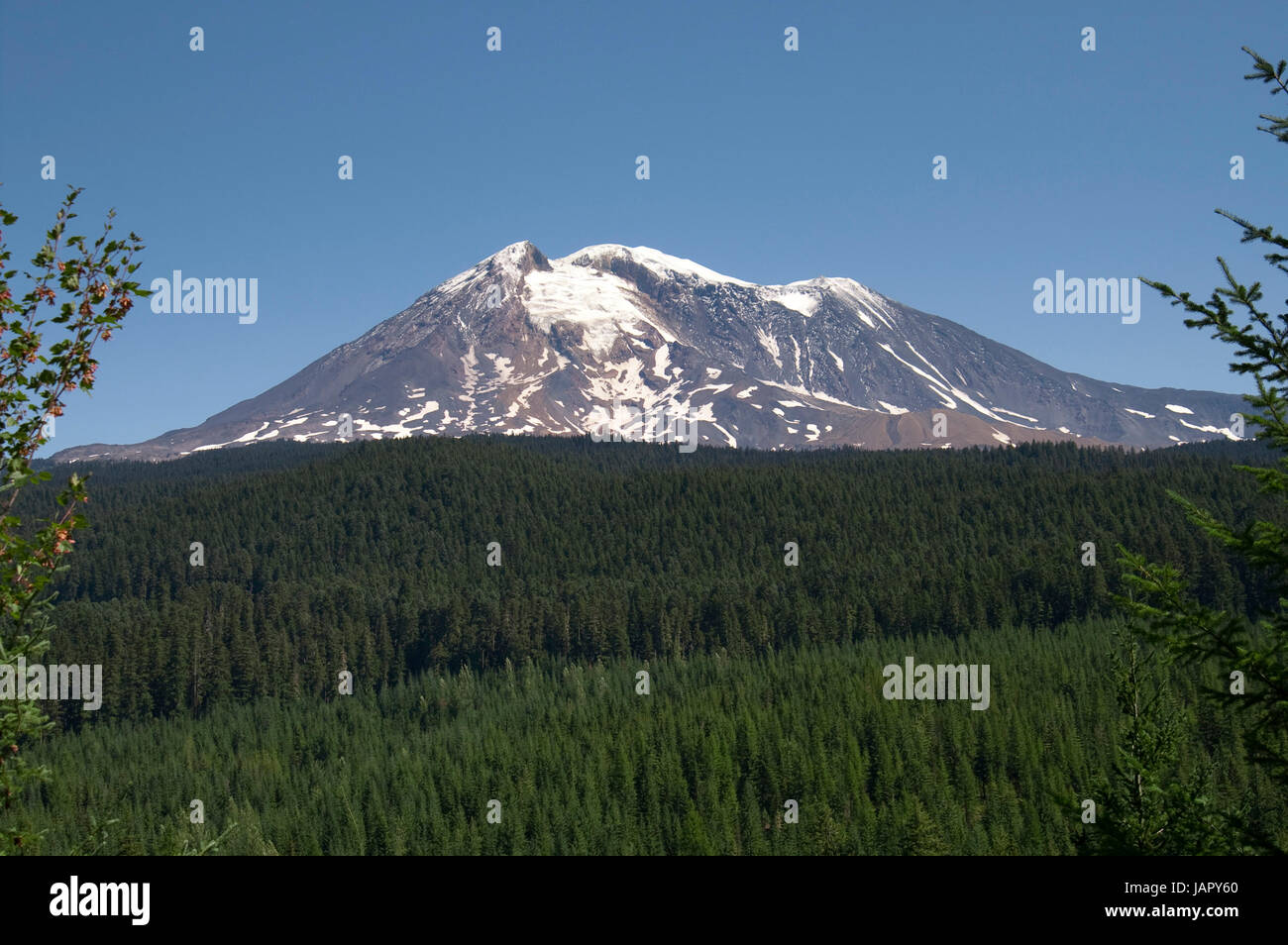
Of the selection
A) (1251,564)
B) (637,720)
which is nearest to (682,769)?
(637,720)

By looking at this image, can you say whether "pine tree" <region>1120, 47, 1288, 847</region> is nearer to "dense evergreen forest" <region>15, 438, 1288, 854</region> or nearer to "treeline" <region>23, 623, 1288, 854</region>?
Result: "dense evergreen forest" <region>15, 438, 1288, 854</region>

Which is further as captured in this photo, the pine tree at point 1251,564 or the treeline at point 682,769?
the treeline at point 682,769

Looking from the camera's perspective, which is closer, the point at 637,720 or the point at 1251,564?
the point at 1251,564

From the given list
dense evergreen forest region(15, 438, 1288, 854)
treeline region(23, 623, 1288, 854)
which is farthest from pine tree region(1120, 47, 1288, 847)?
treeline region(23, 623, 1288, 854)

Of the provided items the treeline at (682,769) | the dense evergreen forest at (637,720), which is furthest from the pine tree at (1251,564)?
the treeline at (682,769)

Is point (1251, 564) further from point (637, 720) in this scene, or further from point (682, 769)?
point (637, 720)

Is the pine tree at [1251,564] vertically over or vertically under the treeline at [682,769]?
over

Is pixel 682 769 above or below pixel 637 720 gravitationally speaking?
below

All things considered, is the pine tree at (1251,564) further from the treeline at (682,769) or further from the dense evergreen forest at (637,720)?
the treeline at (682,769)

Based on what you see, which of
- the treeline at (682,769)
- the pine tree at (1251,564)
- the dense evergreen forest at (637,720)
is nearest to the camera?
the pine tree at (1251,564)
